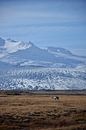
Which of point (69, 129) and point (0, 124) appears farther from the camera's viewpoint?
point (0, 124)

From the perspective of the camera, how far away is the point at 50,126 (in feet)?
128

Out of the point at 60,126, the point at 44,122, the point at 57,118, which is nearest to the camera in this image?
the point at 60,126

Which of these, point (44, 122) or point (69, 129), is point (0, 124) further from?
point (69, 129)

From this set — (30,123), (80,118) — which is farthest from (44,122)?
(80,118)

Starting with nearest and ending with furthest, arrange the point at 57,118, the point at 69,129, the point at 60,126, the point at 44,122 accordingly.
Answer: the point at 69,129, the point at 60,126, the point at 44,122, the point at 57,118

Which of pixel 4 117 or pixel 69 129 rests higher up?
pixel 69 129

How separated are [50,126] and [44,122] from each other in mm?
2963

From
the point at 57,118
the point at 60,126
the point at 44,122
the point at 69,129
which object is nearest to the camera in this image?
the point at 69,129

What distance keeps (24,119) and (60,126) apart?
6233mm

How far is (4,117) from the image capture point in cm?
4550

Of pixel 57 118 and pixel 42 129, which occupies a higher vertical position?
pixel 42 129

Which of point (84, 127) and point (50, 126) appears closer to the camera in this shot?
point (84, 127)

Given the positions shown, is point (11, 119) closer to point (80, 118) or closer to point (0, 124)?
point (0, 124)

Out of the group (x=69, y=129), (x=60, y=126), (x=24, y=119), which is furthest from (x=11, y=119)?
(x=69, y=129)
